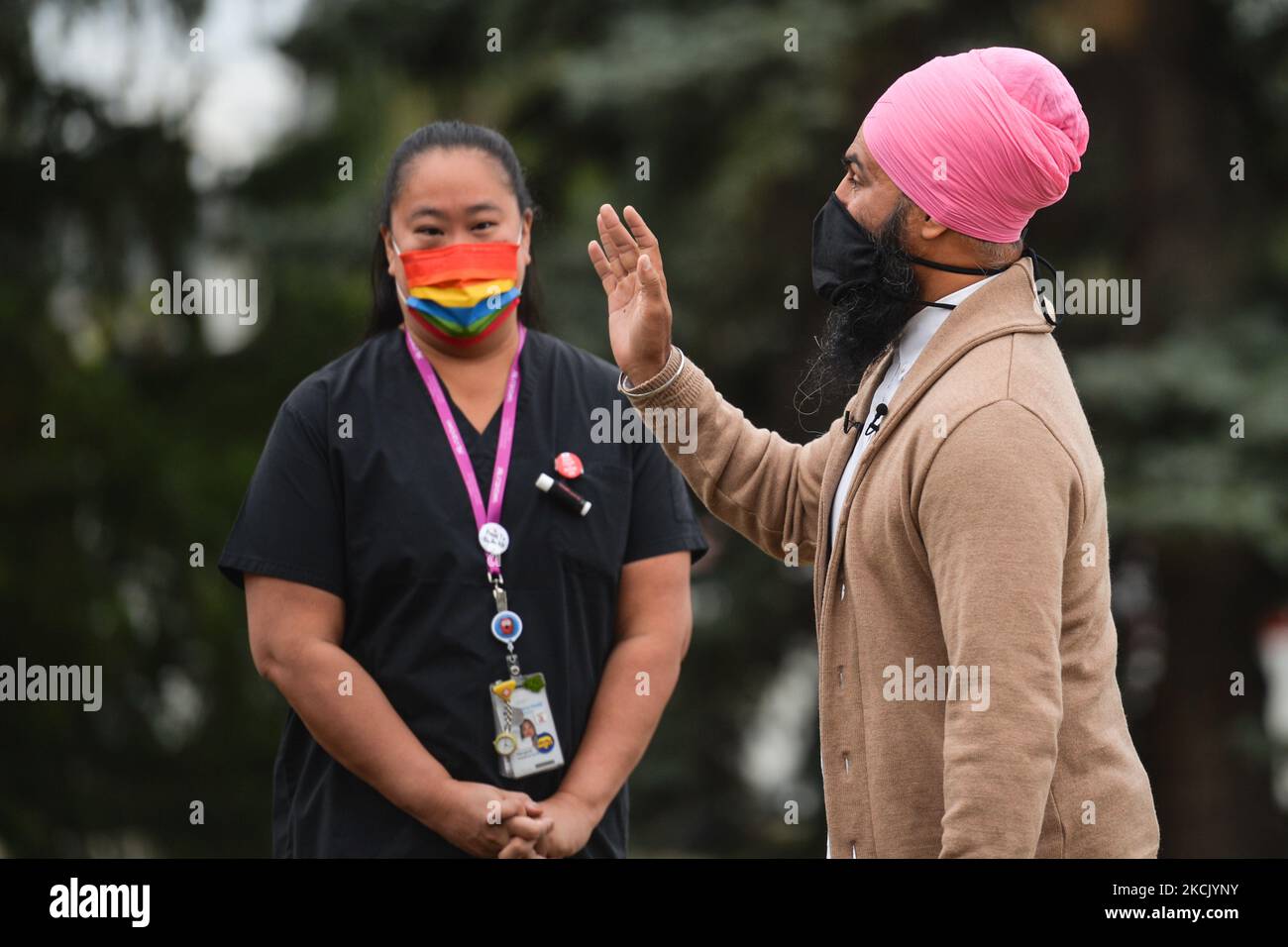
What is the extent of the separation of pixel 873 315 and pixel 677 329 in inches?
266

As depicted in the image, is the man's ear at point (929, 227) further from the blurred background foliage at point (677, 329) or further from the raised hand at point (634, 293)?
the blurred background foliage at point (677, 329)

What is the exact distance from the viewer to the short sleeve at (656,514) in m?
3.56

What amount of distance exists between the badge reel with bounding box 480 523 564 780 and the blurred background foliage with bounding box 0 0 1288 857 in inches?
207

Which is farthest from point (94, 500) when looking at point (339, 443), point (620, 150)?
point (339, 443)

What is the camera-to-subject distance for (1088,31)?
9047 mm

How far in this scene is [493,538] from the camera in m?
3.37

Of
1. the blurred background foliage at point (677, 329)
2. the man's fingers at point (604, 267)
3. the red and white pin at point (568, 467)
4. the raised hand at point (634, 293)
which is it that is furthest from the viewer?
the blurred background foliage at point (677, 329)

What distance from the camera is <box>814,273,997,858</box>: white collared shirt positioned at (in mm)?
2924

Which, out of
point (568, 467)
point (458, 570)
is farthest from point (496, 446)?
point (458, 570)

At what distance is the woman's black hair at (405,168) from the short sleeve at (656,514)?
0.49 m
